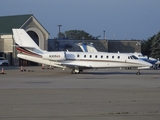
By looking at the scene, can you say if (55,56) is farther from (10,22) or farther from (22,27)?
(10,22)

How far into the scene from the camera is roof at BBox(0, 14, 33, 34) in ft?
251

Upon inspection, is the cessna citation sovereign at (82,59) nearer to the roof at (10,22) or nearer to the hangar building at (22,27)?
the hangar building at (22,27)

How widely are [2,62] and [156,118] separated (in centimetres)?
5841

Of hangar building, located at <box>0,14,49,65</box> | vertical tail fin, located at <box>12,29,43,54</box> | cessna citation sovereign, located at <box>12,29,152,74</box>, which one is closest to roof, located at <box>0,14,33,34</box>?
hangar building, located at <box>0,14,49,65</box>

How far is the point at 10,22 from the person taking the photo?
7988 centimetres

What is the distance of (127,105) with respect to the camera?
15.8m

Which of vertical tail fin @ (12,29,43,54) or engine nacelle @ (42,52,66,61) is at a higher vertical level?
vertical tail fin @ (12,29,43,54)

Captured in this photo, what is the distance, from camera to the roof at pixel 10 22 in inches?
3012

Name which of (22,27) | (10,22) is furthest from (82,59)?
(10,22)

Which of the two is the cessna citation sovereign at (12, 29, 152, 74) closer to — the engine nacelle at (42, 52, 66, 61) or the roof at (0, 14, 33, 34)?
the engine nacelle at (42, 52, 66, 61)

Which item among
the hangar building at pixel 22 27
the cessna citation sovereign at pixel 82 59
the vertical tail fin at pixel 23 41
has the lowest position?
the cessna citation sovereign at pixel 82 59

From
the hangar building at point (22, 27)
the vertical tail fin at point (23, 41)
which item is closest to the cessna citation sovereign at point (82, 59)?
the vertical tail fin at point (23, 41)

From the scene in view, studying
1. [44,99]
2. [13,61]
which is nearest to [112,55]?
[44,99]

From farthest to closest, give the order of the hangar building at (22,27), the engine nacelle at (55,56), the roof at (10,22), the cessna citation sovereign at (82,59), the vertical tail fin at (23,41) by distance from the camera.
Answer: the roof at (10,22) < the hangar building at (22,27) < the vertical tail fin at (23,41) < the cessna citation sovereign at (82,59) < the engine nacelle at (55,56)
